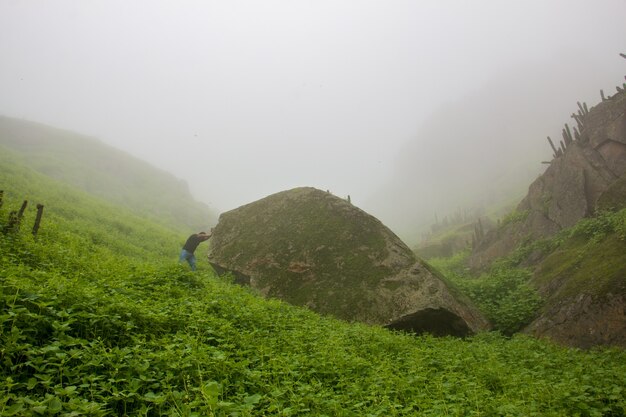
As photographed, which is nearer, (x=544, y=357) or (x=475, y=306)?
(x=544, y=357)

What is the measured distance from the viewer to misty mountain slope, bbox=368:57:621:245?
313 feet

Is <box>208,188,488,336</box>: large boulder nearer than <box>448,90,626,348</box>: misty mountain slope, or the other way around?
<box>448,90,626,348</box>: misty mountain slope

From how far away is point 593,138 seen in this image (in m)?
18.9

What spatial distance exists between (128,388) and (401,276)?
9.55 meters

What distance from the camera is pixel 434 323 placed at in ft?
37.6

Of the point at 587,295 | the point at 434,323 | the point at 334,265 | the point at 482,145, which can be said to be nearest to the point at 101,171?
the point at 334,265

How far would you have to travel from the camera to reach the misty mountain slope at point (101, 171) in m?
45.3

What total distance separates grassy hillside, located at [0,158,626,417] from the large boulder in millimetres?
2285

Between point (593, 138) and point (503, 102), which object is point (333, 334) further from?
point (503, 102)

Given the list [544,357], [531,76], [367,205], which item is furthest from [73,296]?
[531,76]

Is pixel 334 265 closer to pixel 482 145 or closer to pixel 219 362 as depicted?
pixel 219 362

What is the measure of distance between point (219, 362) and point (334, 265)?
327 inches

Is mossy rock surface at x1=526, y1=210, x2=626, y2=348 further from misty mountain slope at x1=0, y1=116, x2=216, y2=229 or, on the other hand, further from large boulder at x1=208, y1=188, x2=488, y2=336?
misty mountain slope at x1=0, y1=116, x2=216, y2=229

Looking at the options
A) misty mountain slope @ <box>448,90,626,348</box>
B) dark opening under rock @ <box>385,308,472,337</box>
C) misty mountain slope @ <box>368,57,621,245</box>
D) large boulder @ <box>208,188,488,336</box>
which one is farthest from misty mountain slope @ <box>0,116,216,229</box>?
misty mountain slope @ <box>368,57,621,245</box>
